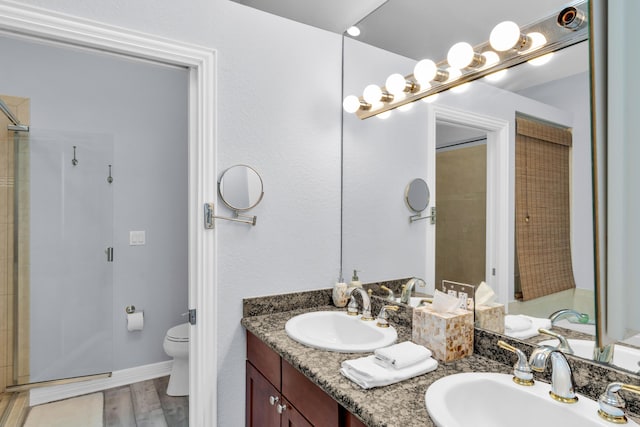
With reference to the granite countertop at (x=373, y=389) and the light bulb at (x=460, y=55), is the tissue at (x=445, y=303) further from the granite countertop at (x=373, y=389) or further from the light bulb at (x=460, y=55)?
the light bulb at (x=460, y=55)

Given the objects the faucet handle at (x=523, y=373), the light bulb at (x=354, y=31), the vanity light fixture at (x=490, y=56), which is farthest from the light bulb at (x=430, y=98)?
the faucet handle at (x=523, y=373)

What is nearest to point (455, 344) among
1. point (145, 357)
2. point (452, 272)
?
point (452, 272)

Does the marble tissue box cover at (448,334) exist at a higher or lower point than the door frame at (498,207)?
lower

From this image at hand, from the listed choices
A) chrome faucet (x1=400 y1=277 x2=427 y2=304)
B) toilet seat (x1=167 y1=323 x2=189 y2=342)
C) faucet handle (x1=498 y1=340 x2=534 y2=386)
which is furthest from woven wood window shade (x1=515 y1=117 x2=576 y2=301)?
toilet seat (x1=167 y1=323 x2=189 y2=342)

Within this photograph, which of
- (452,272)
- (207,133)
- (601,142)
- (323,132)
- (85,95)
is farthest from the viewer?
(85,95)

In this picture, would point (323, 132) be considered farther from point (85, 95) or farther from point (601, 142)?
point (85, 95)

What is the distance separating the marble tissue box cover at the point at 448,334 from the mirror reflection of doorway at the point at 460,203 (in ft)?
0.55

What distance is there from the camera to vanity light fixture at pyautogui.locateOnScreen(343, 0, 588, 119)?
1003mm

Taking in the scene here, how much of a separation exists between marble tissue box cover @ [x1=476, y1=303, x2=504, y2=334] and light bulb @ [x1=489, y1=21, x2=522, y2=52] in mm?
819

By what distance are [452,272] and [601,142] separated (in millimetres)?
1094

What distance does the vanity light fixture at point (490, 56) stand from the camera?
1003mm

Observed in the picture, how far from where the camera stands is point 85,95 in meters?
2.51

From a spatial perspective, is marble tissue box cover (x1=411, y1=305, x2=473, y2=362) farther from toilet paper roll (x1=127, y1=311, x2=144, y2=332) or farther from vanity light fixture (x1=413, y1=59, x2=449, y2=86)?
toilet paper roll (x1=127, y1=311, x2=144, y2=332)

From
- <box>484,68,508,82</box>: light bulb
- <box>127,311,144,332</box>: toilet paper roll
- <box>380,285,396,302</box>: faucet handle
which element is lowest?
<box>127,311,144,332</box>: toilet paper roll
